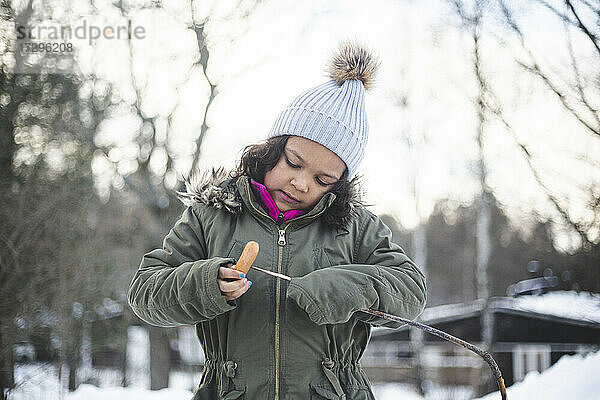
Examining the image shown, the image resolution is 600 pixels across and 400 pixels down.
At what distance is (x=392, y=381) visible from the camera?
13438 millimetres

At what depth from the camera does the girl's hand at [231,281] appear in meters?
1.29

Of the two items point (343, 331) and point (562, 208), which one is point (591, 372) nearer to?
point (562, 208)

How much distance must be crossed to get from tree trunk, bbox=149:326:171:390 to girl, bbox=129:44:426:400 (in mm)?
8889

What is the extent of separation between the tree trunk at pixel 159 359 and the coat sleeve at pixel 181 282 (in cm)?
889

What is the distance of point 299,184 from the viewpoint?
153 centimetres

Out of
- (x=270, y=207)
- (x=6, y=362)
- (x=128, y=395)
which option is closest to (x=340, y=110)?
(x=270, y=207)

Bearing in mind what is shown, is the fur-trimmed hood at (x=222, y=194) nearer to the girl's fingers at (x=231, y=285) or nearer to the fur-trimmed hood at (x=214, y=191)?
the fur-trimmed hood at (x=214, y=191)

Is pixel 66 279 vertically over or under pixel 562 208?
Result: under

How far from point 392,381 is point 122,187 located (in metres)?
7.09

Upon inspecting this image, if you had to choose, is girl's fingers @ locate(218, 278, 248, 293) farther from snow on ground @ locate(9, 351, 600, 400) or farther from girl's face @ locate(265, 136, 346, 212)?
snow on ground @ locate(9, 351, 600, 400)

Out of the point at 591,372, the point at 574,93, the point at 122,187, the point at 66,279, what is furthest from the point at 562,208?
the point at 122,187

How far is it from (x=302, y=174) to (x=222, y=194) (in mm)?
189

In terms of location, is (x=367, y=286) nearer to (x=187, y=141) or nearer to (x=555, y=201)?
(x=555, y=201)

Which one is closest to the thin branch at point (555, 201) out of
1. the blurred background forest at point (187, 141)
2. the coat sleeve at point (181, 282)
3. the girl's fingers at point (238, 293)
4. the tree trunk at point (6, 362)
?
the blurred background forest at point (187, 141)
